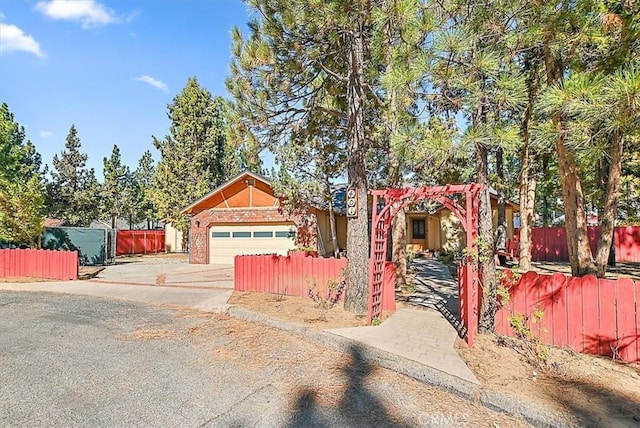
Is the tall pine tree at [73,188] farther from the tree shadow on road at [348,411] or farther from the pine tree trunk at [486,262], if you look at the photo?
the pine tree trunk at [486,262]

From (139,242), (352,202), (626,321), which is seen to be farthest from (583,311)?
(139,242)

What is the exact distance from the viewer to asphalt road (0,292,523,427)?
3.15m

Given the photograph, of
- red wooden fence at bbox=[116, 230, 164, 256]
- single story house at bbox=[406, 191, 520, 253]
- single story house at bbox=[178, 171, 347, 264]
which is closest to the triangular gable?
single story house at bbox=[178, 171, 347, 264]

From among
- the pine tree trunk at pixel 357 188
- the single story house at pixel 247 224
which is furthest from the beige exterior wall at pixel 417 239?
the pine tree trunk at pixel 357 188

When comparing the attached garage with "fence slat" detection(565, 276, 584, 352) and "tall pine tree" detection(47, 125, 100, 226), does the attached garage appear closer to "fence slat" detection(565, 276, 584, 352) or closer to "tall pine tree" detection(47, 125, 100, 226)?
"fence slat" detection(565, 276, 584, 352)

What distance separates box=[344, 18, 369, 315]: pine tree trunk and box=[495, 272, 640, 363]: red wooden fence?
7.76 ft

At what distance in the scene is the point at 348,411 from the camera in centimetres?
332

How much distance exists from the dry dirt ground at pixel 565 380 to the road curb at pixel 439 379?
108mm

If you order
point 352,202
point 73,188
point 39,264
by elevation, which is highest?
point 73,188

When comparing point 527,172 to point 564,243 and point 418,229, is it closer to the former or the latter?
point 564,243

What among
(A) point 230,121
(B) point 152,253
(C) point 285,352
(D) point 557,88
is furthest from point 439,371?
(B) point 152,253

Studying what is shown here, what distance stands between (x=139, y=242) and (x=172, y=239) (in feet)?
9.93

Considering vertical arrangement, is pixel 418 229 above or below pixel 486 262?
above

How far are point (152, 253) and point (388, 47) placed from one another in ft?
79.2
